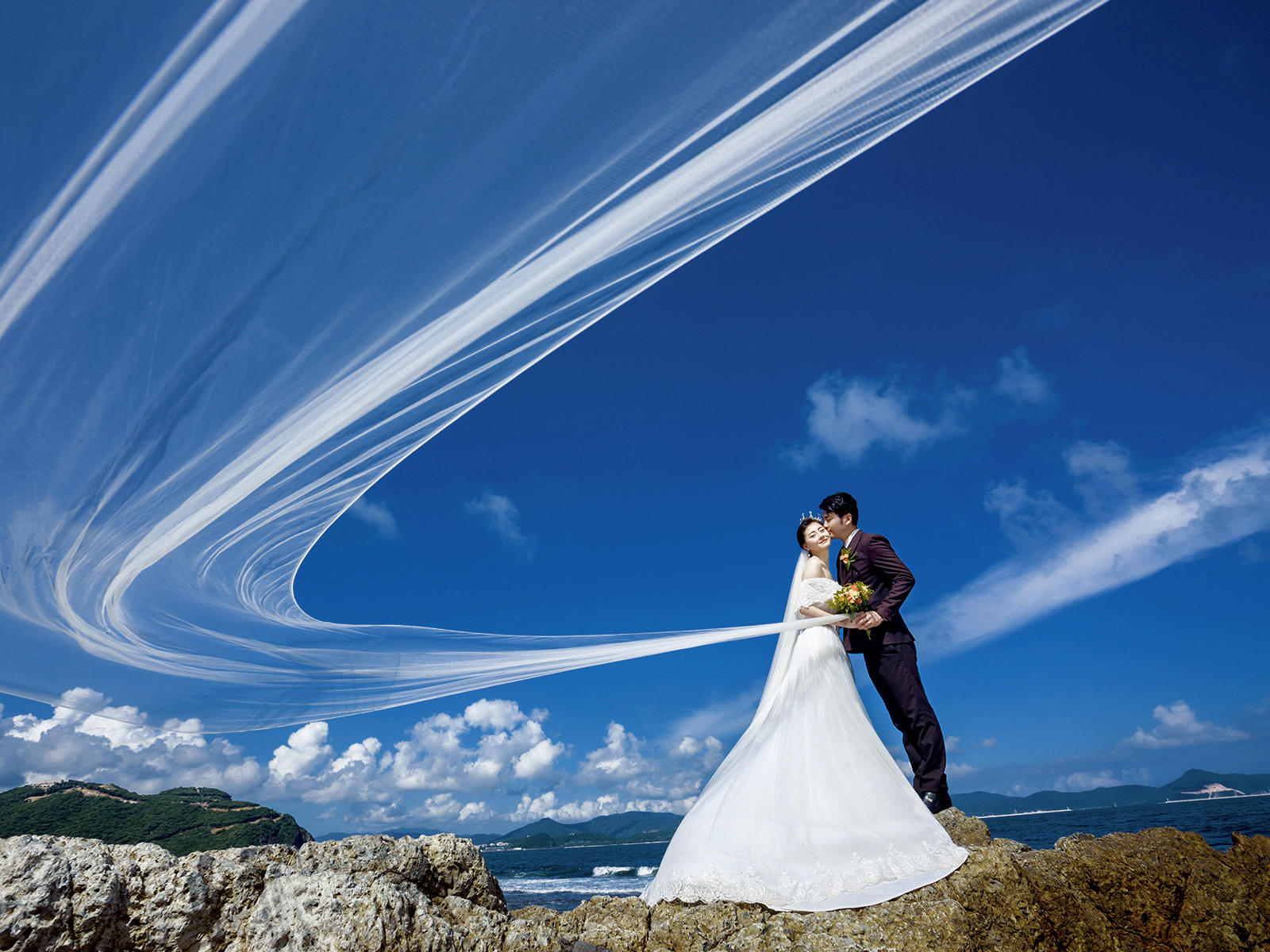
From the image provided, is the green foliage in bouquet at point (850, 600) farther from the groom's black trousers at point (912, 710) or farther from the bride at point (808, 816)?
the groom's black trousers at point (912, 710)

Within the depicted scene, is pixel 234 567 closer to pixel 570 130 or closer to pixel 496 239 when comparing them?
pixel 496 239

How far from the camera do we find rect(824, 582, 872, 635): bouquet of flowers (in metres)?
7.53

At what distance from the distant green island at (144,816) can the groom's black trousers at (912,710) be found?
13006mm

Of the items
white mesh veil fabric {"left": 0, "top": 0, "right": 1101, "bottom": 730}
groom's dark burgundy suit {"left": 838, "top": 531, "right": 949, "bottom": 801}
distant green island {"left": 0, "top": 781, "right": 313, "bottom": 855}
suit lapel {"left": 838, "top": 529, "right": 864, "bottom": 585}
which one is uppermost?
white mesh veil fabric {"left": 0, "top": 0, "right": 1101, "bottom": 730}

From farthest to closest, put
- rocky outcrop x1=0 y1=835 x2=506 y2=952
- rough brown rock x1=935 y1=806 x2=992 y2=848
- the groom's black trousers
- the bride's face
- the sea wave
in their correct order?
the sea wave → the bride's face → the groom's black trousers → rough brown rock x1=935 y1=806 x2=992 y2=848 → rocky outcrop x1=0 y1=835 x2=506 y2=952

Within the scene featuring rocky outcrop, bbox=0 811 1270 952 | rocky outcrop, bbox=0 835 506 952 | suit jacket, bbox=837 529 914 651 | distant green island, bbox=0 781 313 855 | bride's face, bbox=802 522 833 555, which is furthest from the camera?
distant green island, bbox=0 781 313 855

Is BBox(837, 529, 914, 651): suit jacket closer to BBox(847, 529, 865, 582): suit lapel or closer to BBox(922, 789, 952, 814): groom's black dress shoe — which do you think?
BBox(847, 529, 865, 582): suit lapel

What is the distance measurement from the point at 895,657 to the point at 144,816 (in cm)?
3446

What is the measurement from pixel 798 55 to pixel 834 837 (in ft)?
22.0

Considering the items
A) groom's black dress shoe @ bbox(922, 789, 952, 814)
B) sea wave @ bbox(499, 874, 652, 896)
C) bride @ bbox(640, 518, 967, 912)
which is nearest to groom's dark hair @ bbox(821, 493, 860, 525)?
bride @ bbox(640, 518, 967, 912)

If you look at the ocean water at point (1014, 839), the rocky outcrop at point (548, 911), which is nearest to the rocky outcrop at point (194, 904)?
the rocky outcrop at point (548, 911)

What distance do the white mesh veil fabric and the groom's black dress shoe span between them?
582cm

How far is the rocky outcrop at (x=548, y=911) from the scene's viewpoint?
320 cm

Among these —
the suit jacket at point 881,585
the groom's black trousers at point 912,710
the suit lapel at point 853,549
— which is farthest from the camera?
the suit lapel at point 853,549
